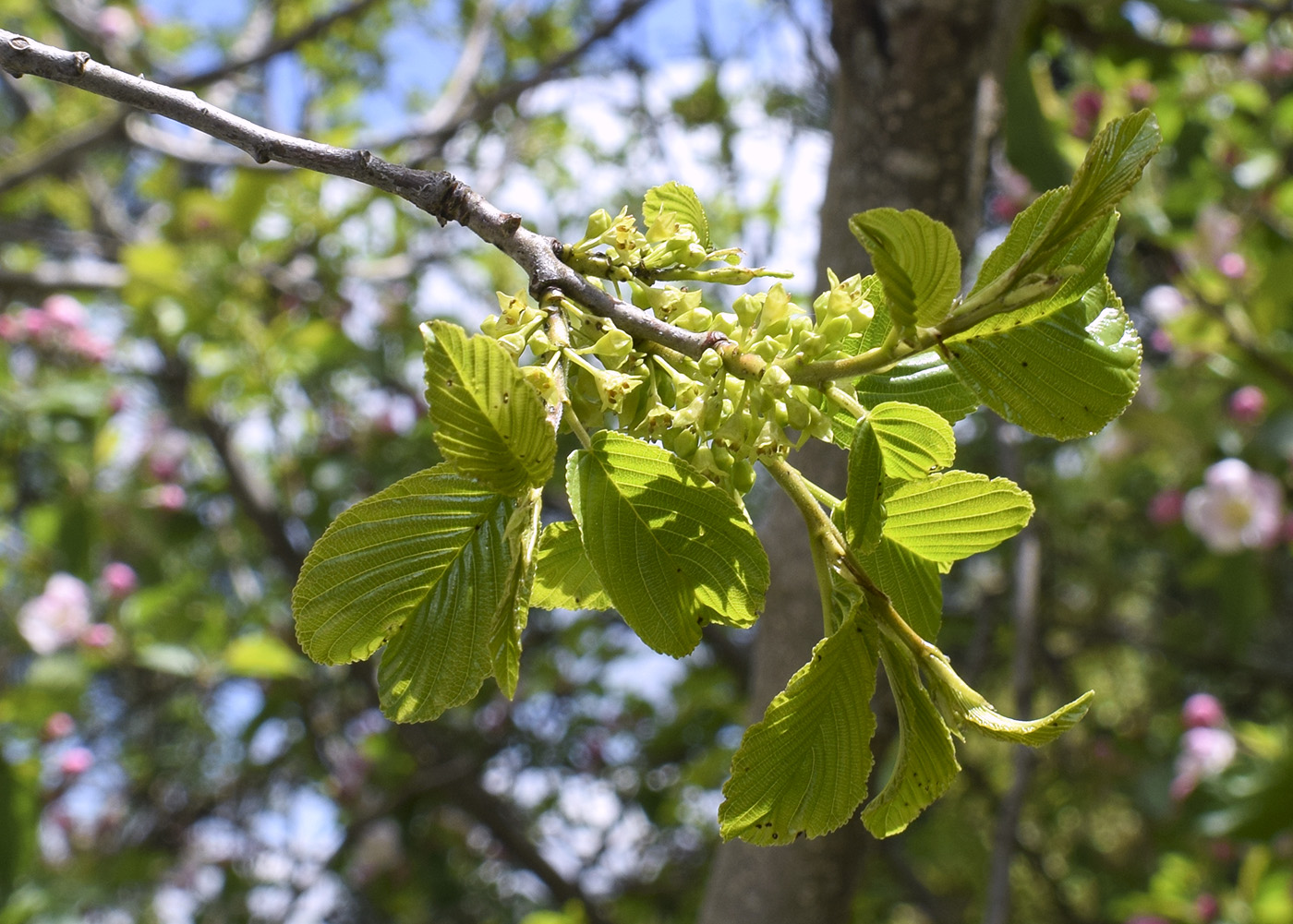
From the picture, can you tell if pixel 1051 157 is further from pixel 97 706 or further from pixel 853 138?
pixel 97 706

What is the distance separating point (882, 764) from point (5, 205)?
201cm

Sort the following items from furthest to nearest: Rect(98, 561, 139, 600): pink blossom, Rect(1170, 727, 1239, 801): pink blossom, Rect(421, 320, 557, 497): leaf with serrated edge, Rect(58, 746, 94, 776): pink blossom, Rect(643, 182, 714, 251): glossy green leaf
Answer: Rect(58, 746, 94, 776): pink blossom
Rect(98, 561, 139, 600): pink blossom
Rect(1170, 727, 1239, 801): pink blossom
Rect(643, 182, 714, 251): glossy green leaf
Rect(421, 320, 557, 497): leaf with serrated edge

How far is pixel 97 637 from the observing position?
1915mm

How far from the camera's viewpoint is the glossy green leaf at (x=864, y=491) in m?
0.31

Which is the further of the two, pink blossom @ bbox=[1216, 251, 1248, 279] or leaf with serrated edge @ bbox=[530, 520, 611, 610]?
pink blossom @ bbox=[1216, 251, 1248, 279]

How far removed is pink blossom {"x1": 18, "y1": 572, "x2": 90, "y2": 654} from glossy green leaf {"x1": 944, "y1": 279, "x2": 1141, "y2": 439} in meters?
1.96

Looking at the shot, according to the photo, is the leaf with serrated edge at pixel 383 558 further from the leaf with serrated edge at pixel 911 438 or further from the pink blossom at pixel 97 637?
the pink blossom at pixel 97 637

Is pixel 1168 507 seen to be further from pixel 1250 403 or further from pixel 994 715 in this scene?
pixel 994 715

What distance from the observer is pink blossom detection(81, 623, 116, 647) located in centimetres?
190

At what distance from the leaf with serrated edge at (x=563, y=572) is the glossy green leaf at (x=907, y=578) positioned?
97mm

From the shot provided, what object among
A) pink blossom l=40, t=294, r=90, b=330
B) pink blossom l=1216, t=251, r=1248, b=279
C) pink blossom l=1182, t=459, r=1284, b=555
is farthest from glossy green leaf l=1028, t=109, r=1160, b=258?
pink blossom l=40, t=294, r=90, b=330

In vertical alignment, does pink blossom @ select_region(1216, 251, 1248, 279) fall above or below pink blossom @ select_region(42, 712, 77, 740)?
above

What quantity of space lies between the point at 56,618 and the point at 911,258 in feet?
6.61

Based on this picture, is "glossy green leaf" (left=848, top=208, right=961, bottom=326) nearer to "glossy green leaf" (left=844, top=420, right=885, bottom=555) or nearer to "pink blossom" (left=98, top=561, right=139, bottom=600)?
"glossy green leaf" (left=844, top=420, right=885, bottom=555)
